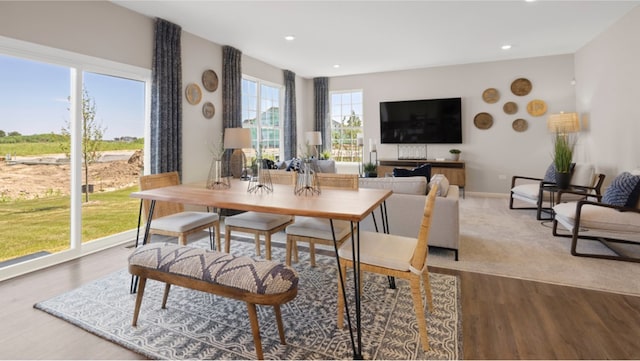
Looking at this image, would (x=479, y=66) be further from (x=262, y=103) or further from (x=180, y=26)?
(x=180, y=26)

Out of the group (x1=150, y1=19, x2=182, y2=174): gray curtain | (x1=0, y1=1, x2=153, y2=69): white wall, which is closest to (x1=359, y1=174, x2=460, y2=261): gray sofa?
(x1=150, y1=19, x2=182, y2=174): gray curtain

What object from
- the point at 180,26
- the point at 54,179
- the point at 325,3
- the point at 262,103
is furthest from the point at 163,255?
the point at 262,103

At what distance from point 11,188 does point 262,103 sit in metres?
4.24

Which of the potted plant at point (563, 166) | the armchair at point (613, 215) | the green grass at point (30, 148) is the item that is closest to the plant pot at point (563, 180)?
the potted plant at point (563, 166)

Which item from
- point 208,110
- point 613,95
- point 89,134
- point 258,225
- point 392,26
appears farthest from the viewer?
point 208,110

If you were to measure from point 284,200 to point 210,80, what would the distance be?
140 inches

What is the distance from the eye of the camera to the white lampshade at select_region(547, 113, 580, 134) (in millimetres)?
5340

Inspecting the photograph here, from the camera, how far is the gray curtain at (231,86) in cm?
522

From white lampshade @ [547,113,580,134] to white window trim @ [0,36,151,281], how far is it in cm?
622

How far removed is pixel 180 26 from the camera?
4328 millimetres

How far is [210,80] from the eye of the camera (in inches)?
195

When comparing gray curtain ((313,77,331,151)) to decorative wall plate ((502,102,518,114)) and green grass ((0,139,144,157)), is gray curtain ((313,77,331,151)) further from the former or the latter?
green grass ((0,139,144,157))

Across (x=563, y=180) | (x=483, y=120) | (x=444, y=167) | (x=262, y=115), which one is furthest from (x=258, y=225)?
(x=483, y=120)

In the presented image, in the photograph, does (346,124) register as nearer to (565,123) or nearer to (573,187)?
(565,123)
